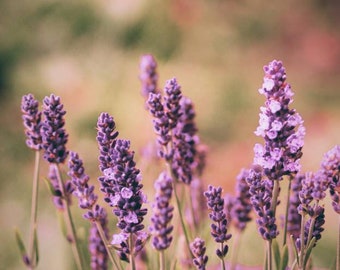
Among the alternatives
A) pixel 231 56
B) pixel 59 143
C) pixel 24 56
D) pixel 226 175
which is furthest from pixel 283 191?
pixel 24 56

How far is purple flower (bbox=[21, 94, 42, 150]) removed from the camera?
3.07ft

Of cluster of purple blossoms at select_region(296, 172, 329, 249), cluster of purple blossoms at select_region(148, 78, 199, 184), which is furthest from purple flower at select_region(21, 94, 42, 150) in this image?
cluster of purple blossoms at select_region(296, 172, 329, 249)

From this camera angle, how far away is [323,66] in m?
3.20

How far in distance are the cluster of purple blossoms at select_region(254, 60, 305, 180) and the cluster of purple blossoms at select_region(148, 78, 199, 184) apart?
153mm

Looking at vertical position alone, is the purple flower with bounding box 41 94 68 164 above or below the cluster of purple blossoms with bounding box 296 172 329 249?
above

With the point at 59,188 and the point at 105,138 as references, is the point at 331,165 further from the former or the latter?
the point at 59,188

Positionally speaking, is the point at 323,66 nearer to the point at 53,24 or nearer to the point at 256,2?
the point at 256,2

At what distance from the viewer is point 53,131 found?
901 millimetres

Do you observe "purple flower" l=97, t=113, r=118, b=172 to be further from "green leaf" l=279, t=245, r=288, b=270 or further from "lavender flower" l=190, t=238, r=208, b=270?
"green leaf" l=279, t=245, r=288, b=270

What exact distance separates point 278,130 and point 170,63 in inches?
90.7

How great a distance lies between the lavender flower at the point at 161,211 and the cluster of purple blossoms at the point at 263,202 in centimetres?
10

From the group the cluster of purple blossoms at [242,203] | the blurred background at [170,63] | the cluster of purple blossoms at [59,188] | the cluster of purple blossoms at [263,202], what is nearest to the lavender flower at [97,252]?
the cluster of purple blossoms at [59,188]

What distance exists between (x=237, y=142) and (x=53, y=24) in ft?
3.87

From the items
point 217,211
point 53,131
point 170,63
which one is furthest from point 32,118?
point 170,63
